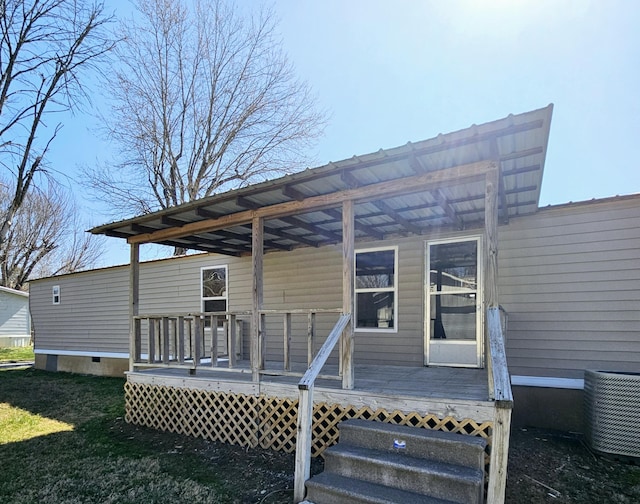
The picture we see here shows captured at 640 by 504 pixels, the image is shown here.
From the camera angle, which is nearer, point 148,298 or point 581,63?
point 581,63

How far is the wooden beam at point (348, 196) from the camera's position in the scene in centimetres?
384

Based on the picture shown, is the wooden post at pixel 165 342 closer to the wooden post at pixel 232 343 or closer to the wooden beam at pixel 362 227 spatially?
the wooden post at pixel 232 343

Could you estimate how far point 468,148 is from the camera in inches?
141

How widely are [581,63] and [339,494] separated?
8571mm

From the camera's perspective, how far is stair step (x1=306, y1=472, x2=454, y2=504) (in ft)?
9.59

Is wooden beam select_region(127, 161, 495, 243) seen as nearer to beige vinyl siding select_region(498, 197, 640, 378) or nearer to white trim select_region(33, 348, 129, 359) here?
beige vinyl siding select_region(498, 197, 640, 378)

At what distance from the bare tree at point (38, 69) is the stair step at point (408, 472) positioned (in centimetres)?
1148

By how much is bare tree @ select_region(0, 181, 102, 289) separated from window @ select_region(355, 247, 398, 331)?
2481cm

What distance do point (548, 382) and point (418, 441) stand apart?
2.96 meters

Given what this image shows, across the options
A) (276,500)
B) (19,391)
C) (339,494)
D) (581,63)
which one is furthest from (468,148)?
(19,391)

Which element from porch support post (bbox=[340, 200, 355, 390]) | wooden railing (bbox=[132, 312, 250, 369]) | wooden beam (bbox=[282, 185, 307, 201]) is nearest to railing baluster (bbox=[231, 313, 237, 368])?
wooden railing (bbox=[132, 312, 250, 369])

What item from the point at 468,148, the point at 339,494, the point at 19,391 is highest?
the point at 468,148

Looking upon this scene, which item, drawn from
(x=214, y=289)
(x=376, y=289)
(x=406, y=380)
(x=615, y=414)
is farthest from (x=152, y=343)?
(x=615, y=414)

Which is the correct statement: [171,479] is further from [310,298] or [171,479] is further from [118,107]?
[118,107]
